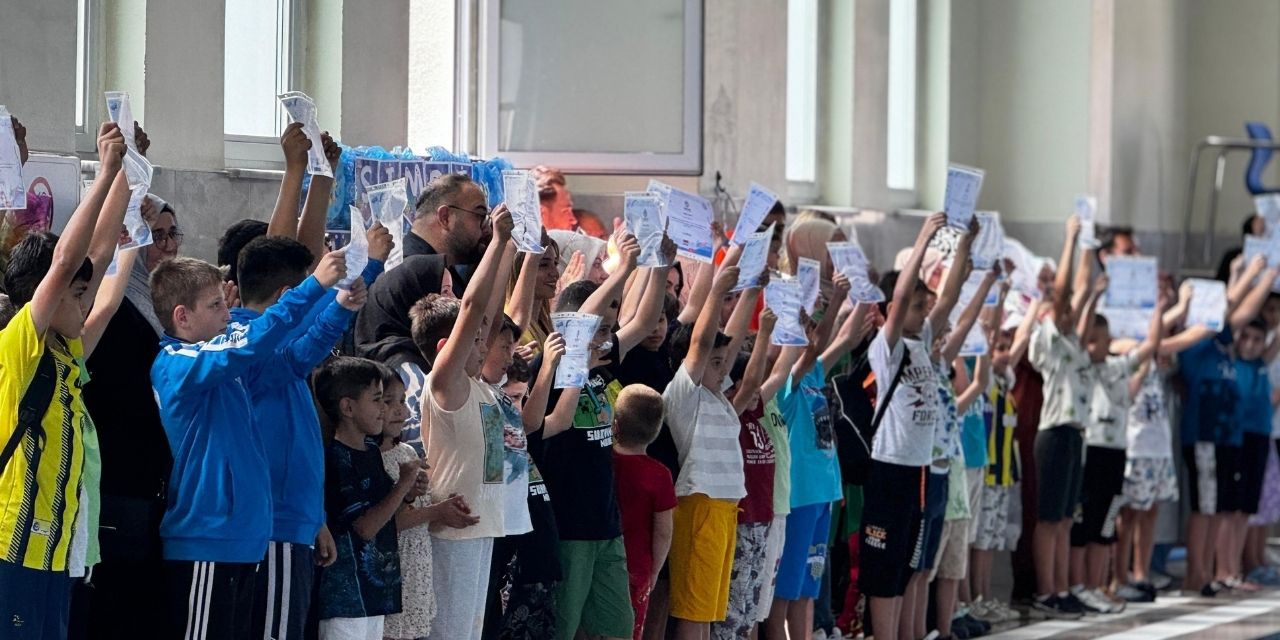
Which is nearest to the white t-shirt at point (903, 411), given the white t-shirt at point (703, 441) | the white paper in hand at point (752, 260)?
the white paper in hand at point (752, 260)

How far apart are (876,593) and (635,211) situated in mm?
2292

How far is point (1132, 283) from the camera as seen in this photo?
10906 mm

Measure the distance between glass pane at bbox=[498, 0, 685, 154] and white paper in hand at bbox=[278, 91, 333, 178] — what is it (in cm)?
299

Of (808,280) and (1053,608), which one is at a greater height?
(808,280)

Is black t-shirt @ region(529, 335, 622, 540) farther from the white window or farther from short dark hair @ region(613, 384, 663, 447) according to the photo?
the white window

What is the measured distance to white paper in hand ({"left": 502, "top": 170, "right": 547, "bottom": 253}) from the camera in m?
5.73

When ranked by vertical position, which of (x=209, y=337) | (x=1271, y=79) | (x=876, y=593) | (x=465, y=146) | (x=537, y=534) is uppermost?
(x=1271, y=79)

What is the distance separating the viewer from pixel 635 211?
6535 mm

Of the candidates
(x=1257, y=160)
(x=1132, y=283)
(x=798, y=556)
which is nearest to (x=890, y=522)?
(x=798, y=556)

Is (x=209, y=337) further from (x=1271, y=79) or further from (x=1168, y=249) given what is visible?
(x=1271, y=79)

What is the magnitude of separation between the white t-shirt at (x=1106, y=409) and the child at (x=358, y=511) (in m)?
5.87

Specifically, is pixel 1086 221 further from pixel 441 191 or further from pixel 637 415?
pixel 441 191

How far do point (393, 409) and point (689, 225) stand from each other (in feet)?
6.16

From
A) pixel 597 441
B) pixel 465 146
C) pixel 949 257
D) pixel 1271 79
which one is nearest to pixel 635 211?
pixel 597 441
